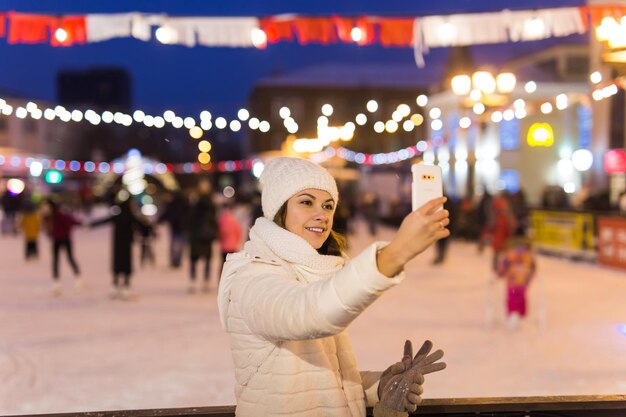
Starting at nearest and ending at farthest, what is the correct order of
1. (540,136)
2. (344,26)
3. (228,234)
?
(344,26) → (228,234) → (540,136)

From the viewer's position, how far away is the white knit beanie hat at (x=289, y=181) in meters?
1.90

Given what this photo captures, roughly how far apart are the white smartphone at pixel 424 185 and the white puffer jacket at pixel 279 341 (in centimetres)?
32

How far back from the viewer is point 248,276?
6.00 feet

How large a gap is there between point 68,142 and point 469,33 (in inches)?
1863

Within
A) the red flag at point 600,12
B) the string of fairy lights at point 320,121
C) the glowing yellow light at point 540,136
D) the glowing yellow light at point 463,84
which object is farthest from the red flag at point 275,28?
the glowing yellow light at point 540,136

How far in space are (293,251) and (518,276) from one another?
6.03 metres

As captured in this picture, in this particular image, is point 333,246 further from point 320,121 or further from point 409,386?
point 320,121

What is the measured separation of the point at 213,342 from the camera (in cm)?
670

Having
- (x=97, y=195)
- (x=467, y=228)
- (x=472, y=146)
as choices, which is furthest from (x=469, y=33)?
(x=97, y=195)

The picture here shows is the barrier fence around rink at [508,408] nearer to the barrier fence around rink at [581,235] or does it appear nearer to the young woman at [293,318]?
the young woman at [293,318]

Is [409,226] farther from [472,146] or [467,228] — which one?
[472,146]

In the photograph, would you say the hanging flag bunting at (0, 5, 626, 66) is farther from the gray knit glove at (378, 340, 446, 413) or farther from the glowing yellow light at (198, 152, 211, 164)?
the glowing yellow light at (198, 152, 211, 164)

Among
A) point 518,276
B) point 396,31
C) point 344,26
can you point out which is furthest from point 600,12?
point 518,276

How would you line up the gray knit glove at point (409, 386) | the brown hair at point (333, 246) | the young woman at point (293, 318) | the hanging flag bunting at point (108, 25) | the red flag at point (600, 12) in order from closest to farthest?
the young woman at point (293, 318) < the gray knit glove at point (409, 386) < the brown hair at point (333, 246) < the red flag at point (600, 12) < the hanging flag bunting at point (108, 25)
